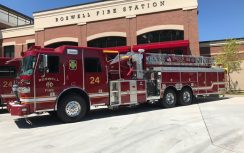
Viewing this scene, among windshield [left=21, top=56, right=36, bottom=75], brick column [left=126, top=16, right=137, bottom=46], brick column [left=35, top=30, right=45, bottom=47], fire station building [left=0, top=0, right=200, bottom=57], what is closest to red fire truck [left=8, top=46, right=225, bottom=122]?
windshield [left=21, top=56, right=36, bottom=75]

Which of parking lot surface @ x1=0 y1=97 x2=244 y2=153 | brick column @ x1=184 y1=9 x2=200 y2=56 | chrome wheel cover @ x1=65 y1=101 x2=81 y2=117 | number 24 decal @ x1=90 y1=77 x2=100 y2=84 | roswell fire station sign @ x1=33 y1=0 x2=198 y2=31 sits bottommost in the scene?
parking lot surface @ x1=0 y1=97 x2=244 y2=153

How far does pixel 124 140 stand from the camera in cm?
802

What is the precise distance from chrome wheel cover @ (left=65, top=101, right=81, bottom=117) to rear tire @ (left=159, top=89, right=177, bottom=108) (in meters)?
4.91

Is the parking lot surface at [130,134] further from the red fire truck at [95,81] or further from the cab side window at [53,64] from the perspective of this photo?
the cab side window at [53,64]

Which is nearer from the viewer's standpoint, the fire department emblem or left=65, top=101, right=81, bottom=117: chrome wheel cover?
left=65, top=101, right=81, bottom=117: chrome wheel cover

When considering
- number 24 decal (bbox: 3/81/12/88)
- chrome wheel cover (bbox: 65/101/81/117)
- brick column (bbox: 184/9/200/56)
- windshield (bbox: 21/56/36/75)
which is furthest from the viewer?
brick column (bbox: 184/9/200/56)

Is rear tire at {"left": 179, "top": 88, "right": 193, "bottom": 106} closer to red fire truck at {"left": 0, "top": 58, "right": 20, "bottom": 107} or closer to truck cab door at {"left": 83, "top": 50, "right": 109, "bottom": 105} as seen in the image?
truck cab door at {"left": 83, "top": 50, "right": 109, "bottom": 105}

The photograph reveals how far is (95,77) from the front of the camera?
1203cm

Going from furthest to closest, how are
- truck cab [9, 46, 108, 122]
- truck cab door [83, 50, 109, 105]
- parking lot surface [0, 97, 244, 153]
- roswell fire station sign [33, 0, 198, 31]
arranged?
roswell fire station sign [33, 0, 198, 31]
truck cab door [83, 50, 109, 105]
truck cab [9, 46, 108, 122]
parking lot surface [0, 97, 244, 153]

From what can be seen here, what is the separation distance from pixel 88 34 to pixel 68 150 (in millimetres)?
22751

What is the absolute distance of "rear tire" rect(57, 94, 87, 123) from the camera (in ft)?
36.2

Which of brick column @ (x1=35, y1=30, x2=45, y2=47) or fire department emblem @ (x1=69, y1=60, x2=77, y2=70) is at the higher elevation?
brick column @ (x1=35, y1=30, x2=45, y2=47)

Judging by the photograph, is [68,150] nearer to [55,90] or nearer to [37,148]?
[37,148]

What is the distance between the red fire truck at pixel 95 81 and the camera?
10602mm
